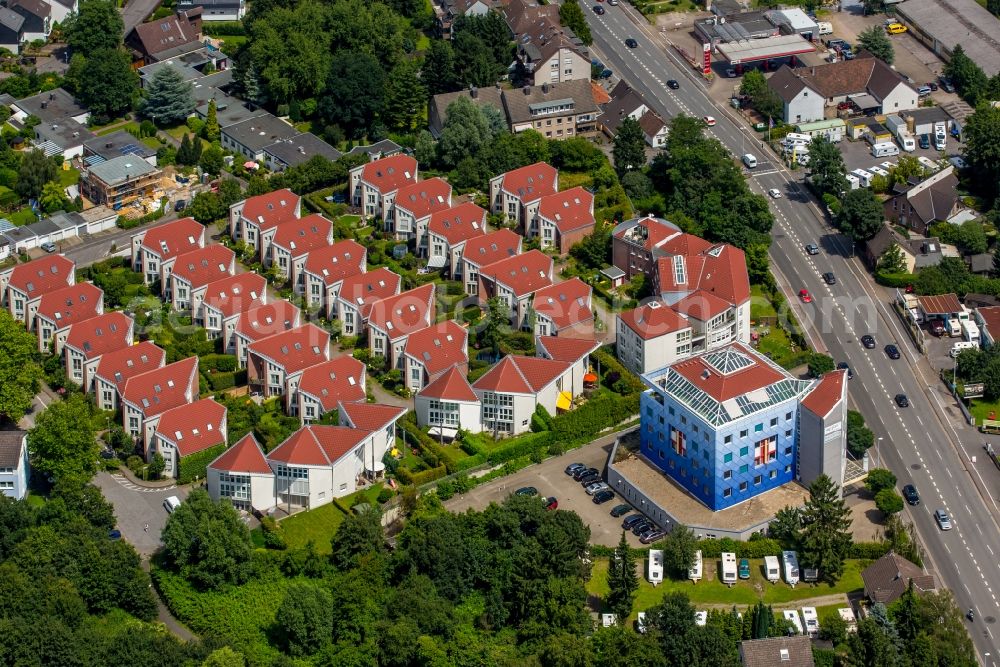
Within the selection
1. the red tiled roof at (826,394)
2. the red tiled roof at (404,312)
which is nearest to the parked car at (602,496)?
the red tiled roof at (826,394)

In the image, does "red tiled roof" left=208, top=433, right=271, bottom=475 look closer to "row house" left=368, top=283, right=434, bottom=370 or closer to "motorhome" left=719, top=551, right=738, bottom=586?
"row house" left=368, top=283, right=434, bottom=370

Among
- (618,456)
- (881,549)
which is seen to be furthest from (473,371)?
(881,549)

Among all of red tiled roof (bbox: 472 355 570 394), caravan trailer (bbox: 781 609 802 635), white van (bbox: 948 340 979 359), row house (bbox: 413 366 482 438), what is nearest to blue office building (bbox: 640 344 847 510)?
red tiled roof (bbox: 472 355 570 394)

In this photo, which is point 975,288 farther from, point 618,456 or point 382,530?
point 382,530

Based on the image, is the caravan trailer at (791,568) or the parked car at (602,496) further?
the parked car at (602,496)

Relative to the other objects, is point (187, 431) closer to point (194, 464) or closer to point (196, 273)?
point (194, 464)

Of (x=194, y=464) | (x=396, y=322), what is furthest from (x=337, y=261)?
(x=194, y=464)

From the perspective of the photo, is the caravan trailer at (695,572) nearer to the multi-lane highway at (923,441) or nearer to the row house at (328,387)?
the multi-lane highway at (923,441)
